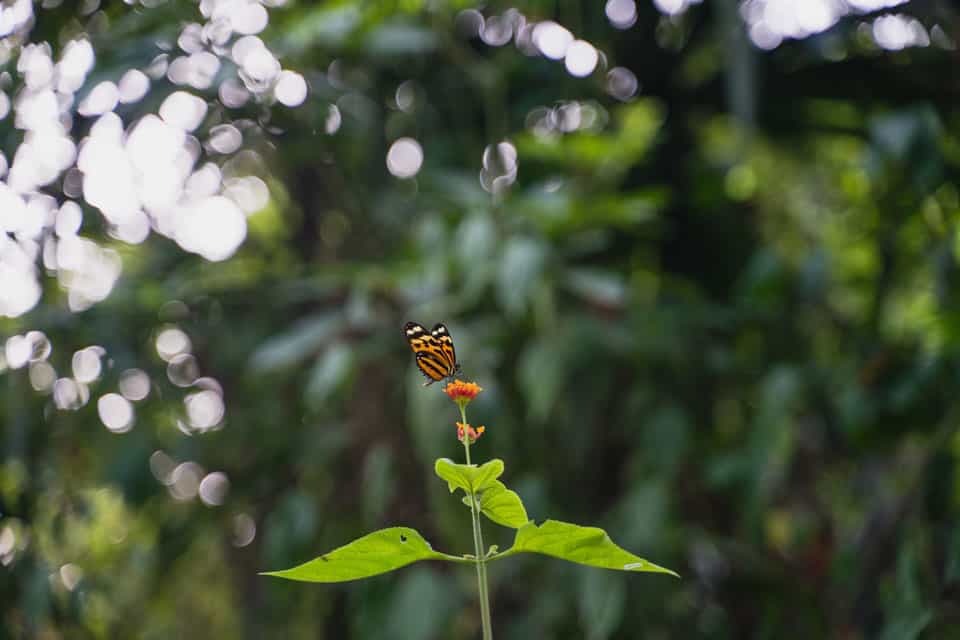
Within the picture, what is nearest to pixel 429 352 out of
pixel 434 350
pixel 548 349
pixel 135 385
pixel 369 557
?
pixel 434 350

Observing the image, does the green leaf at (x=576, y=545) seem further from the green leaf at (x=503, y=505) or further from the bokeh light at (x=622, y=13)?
the bokeh light at (x=622, y=13)

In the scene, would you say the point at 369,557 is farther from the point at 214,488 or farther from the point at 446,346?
the point at 214,488

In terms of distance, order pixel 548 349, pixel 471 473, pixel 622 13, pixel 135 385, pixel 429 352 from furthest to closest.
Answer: pixel 622 13 < pixel 135 385 < pixel 548 349 < pixel 429 352 < pixel 471 473

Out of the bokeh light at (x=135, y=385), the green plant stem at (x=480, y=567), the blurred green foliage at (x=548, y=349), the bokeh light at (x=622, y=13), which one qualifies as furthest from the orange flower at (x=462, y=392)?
the bokeh light at (x=622, y=13)

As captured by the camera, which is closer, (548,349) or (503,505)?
(503,505)

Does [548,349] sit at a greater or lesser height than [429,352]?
lesser

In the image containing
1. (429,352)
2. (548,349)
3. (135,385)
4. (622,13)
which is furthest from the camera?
(622,13)
